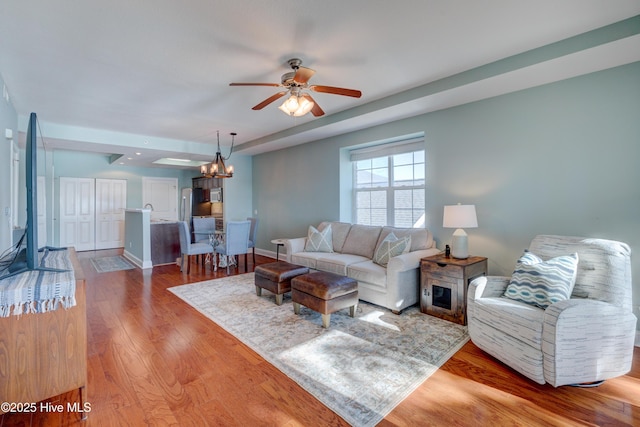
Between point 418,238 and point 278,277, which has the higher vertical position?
point 418,238

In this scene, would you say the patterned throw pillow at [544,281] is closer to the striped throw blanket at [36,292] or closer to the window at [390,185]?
the window at [390,185]

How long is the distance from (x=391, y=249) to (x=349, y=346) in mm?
1443

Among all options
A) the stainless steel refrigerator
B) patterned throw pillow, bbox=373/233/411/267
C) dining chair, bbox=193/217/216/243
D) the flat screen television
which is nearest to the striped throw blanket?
the flat screen television

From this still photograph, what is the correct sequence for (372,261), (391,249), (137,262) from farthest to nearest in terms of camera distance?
(137,262), (372,261), (391,249)

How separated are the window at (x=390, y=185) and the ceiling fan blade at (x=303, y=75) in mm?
2429

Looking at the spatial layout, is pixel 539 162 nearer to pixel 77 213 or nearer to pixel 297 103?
pixel 297 103

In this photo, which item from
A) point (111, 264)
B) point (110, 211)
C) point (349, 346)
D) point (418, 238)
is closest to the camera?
point (349, 346)

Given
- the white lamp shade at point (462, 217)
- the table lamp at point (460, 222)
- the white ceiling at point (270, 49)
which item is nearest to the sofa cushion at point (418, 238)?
the table lamp at point (460, 222)

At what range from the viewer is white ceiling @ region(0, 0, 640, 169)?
6.86ft

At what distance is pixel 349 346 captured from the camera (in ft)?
8.64

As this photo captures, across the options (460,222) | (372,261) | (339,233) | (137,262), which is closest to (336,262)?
(372,261)

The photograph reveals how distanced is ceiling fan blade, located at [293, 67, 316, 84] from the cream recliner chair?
7.82 feet

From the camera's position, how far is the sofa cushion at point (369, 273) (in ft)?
11.4

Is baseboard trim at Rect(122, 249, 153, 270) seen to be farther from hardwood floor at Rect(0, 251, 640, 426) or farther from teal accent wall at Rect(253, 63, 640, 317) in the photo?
teal accent wall at Rect(253, 63, 640, 317)
